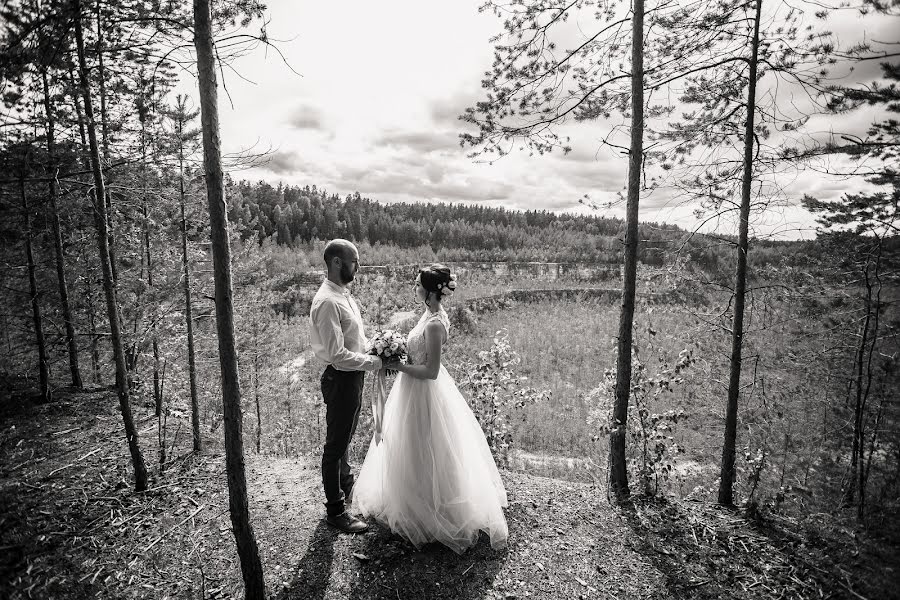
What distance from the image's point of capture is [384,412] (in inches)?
172

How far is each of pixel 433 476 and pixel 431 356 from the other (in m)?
1.12

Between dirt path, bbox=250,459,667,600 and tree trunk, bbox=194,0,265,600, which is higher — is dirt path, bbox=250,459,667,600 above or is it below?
below

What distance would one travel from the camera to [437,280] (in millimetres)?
3812

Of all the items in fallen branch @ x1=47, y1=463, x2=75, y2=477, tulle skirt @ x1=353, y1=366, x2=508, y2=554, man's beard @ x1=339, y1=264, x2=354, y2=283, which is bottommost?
fallen branch @ x1=47, y1=463, x2=75, y2=477

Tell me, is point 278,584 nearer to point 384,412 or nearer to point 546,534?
point 384,412

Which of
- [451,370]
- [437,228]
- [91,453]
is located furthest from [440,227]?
[91,453]

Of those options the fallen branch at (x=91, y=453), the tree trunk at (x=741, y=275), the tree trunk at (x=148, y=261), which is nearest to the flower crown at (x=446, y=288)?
the tree trunk at (x=741, y=275)

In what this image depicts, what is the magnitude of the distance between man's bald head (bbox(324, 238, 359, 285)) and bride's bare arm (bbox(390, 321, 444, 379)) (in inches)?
36.4

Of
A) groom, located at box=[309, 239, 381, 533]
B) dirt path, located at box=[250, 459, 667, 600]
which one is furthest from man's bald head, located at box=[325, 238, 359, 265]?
dirt path, located at box=[250, 459, 667, 600]

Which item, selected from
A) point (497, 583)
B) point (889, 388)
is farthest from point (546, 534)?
point (889, 388)

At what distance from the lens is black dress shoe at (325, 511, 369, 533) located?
4.02m

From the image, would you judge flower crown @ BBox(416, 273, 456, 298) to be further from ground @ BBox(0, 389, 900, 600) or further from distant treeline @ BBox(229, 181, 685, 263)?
distant treeline @ BBox(229, 181, 685, 263)

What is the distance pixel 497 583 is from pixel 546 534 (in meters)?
1.00

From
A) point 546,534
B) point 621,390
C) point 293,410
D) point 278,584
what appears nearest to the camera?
point 278,584
